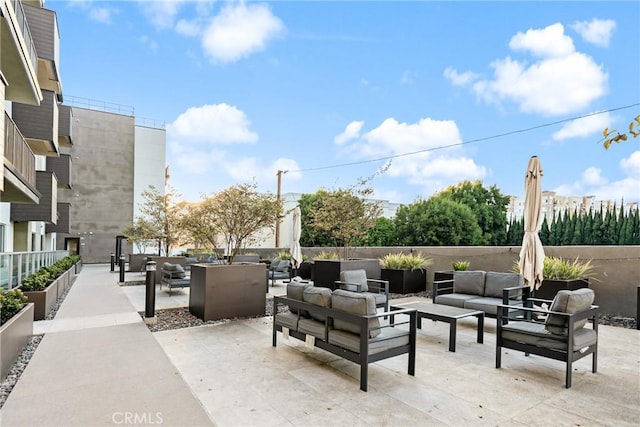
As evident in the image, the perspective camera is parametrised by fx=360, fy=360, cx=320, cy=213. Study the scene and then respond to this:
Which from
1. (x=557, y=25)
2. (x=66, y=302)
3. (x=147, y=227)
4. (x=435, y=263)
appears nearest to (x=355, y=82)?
(x=557, y=25)

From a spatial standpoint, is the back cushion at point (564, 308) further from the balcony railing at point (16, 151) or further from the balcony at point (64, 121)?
the balcony at point (64, 121)

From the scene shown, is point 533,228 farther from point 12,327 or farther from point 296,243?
point 12,327

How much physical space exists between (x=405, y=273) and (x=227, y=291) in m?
5.23

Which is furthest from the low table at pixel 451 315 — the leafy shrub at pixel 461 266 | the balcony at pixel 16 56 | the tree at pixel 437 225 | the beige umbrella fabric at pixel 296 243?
the tree at pixel 437 225

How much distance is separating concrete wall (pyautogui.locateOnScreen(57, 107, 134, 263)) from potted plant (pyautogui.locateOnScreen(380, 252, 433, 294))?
70.5 feet

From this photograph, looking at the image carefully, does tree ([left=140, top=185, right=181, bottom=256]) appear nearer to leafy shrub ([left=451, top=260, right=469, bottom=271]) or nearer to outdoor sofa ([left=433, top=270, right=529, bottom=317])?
leafy shrub ([left=451, top=260, right=469, bottom=271])

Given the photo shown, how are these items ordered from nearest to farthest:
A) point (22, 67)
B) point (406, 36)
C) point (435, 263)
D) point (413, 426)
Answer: point (413, 426), point (22, 67), point (435, 263), point (406, 36)

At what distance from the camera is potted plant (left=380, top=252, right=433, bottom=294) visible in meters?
9.87

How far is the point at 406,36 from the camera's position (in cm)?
1241

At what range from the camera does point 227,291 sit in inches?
258

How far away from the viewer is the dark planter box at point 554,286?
22.6 feet

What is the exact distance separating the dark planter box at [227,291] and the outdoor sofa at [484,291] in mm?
3320

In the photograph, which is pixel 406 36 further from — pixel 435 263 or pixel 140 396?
pixel 140 396

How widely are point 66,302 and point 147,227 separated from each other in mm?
8684
